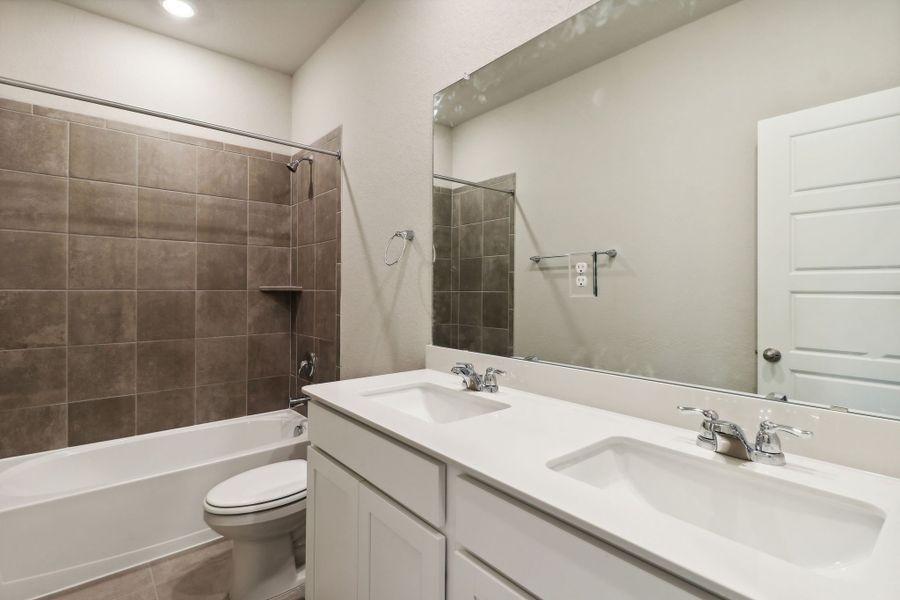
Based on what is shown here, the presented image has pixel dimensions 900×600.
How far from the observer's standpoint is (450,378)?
61.4 inches

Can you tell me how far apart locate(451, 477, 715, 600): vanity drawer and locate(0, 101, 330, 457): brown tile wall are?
170 cm

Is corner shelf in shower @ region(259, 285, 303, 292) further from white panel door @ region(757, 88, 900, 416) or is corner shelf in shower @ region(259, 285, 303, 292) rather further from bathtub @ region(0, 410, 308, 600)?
white panel door @ region(757, 88, 900, 416)

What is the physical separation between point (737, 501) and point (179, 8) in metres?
3.00

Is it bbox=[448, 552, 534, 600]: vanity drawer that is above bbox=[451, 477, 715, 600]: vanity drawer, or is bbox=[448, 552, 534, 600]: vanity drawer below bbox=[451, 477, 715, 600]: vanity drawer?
below

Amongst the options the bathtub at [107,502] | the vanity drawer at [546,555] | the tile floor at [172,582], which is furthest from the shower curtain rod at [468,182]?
the tile floor at [172,582]

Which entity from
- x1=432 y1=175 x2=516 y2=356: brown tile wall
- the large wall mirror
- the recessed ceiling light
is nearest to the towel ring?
x1=432 y1=175 x2=516 y2=356: brown tile wall

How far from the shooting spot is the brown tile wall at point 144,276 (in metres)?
2.02

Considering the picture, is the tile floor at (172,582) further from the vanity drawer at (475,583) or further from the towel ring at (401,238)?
the towel ring at (401,238)

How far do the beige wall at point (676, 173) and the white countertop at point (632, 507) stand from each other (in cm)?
21

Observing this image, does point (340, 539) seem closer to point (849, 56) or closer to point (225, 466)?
point (225, 466)

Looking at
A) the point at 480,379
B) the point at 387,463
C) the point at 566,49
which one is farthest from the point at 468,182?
the point at 387,463

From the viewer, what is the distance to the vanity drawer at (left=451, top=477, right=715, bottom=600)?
536 mm

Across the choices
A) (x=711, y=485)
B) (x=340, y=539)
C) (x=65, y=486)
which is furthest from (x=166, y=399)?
(x=711, y=485)

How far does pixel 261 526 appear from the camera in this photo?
1.57 m
